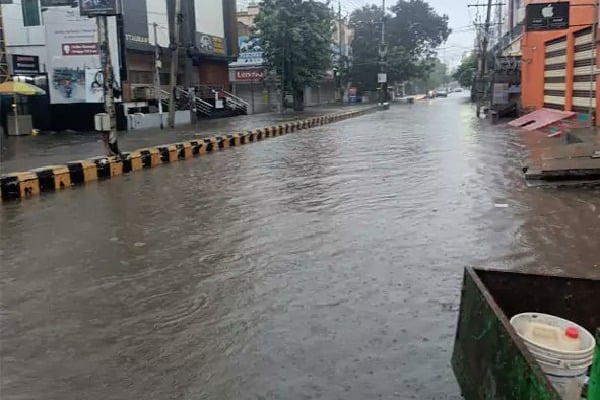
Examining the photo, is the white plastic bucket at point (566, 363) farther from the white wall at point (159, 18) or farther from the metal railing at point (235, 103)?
the metal railing at point (235, 103)

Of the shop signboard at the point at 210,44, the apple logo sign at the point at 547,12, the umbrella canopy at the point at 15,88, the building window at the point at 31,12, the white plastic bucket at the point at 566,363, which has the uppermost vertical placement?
the building window at the point at 31,12

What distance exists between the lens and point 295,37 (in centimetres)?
3869

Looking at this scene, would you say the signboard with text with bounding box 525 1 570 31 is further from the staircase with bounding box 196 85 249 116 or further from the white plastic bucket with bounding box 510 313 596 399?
the staircase with bounding box 196 85 249 116

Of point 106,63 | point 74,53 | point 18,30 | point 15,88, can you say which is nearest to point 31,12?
point 18,30

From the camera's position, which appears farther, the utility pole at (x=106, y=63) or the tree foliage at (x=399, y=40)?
the tree foliage at (x=399, y=40)

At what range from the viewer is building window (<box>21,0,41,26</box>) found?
91.1ft

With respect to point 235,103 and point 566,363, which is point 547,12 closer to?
point 566,363

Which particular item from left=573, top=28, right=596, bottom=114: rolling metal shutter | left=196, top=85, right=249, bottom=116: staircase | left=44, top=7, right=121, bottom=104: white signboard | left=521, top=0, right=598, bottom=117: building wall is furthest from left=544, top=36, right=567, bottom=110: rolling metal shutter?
left=196, top=85, right=249, bottom=116: staircase

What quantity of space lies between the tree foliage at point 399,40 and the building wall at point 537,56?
3665cm

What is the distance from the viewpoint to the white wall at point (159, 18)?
30266 millimetres

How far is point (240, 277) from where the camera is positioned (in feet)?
18.7

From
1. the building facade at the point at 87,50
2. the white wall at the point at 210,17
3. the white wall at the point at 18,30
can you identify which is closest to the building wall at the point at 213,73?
the building facade at the point at 87,50

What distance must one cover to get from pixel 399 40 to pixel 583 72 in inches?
2197

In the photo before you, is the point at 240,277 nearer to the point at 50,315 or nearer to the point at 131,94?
the point at 50,315
